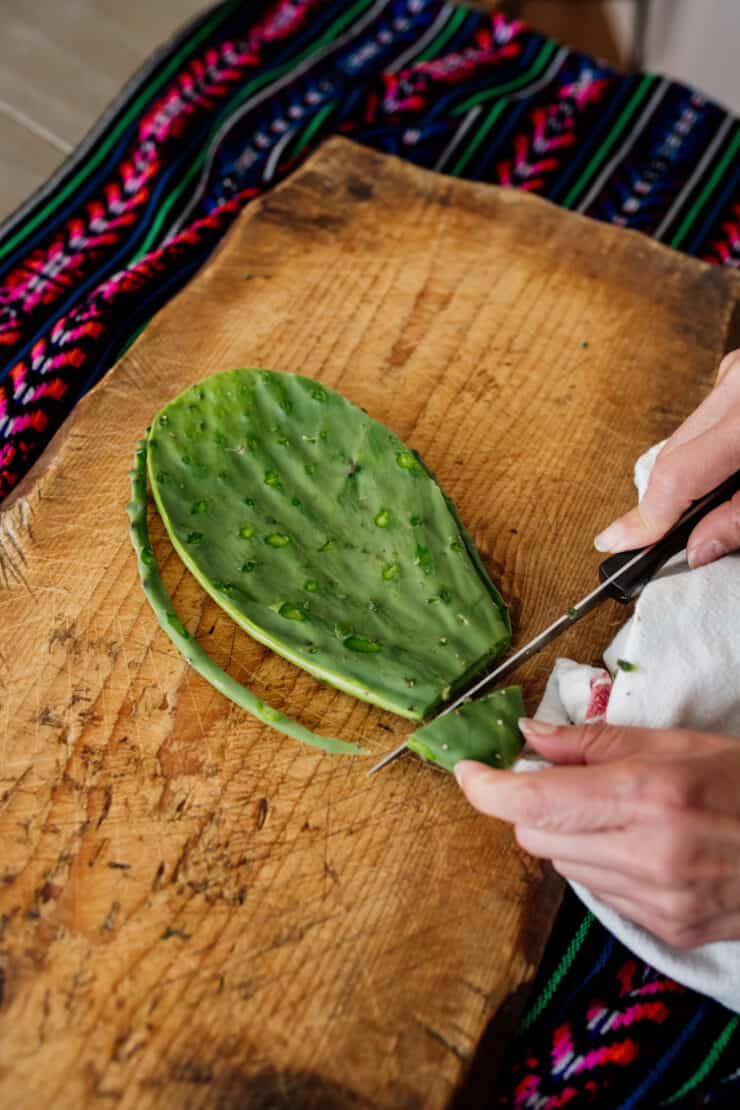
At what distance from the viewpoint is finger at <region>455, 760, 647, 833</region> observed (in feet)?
2.66

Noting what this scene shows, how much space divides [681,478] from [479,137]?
87 cm

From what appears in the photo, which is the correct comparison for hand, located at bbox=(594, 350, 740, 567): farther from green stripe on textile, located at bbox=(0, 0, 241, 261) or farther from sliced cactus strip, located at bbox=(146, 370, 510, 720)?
green stripe on textile, located at bbox=(0, 0, 241, 261)

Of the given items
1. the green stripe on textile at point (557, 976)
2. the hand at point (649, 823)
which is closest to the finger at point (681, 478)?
the hand at point (649, 823)

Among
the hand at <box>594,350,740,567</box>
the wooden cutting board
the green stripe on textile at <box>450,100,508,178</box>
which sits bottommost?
the wooden cutting board

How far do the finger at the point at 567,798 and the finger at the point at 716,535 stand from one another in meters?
0.29

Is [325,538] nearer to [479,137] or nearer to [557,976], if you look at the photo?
[557,976]

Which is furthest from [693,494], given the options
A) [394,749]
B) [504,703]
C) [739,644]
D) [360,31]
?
[360,31]

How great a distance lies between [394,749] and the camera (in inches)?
Answer: 38.8

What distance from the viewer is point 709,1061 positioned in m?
0.94

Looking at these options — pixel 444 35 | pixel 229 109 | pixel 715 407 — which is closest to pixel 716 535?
pixel 715 407

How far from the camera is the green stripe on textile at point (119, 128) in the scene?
58.6 inches

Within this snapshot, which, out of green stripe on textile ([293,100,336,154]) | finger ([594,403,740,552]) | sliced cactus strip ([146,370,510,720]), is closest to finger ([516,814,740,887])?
sliced cactus strip ([146,370,510,720])

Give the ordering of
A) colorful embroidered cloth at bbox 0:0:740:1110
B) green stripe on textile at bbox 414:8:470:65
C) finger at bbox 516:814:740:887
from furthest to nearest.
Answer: green stripe on textile at bbox 414:8:470:65, colorful embroidered cloth at bbox 0:0:740:1110, finger at bbox 516:814:740:887

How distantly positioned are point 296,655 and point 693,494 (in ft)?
1.35
